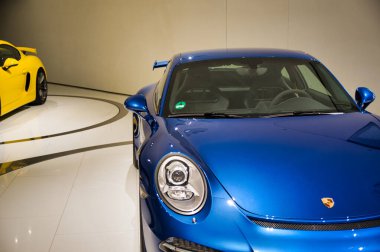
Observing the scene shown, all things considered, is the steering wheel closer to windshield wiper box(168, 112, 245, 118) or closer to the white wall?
windshield wiper box(168, 112, 245, 118)

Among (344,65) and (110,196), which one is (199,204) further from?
(344,65)

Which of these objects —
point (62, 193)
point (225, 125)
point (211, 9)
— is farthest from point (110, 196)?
point (211, 9)

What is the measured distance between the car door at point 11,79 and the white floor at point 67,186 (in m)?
0.35

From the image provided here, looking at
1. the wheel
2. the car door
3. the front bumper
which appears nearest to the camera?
the front bumper

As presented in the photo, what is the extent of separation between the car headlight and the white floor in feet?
2.78

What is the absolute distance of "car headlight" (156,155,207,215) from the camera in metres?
1.80

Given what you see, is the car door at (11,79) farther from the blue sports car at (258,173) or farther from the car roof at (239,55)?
the blue sports car at (258,173)

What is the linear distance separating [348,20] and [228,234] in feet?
15.4

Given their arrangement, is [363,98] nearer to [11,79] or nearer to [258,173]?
[258,173]

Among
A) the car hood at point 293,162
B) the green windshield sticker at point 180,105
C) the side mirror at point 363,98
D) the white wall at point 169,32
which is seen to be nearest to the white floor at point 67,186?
the green windshield sticker at point 180,105

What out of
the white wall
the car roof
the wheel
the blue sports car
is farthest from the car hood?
the wheel

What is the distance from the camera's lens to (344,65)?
581 centimetres

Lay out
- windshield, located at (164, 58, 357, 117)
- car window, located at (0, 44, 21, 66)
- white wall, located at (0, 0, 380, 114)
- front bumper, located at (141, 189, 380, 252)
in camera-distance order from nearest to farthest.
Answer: front bumper, located at (141, 189, 380, 252) < windshield, located at (164, 58, 357, 117) < white wall, located at (0, 0, 380, 114) < car window, located at (0, 44, 21, 66)

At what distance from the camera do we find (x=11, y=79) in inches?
240
